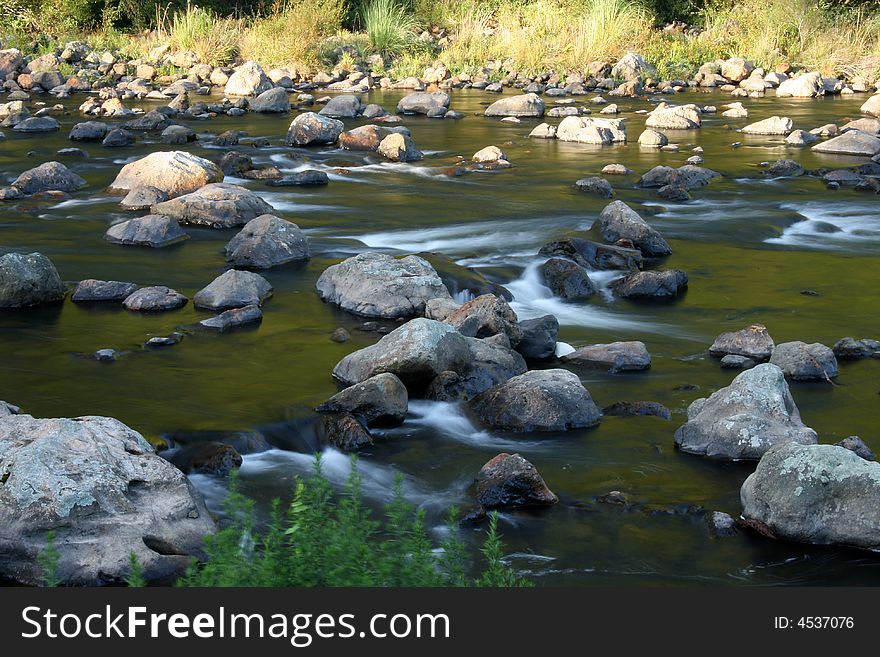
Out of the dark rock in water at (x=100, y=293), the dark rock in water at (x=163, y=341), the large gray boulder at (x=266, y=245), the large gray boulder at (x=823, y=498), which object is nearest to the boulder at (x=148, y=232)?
the large gray boulder at (x=266, y=245)

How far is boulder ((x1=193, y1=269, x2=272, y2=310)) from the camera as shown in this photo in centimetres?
884

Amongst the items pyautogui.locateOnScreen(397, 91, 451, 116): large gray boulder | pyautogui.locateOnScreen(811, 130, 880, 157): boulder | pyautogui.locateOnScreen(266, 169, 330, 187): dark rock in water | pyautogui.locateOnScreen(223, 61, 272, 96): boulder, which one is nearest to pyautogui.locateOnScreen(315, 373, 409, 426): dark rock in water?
pyautogui.locateOnScreen(266, 169, 330, 187): dark rock in water

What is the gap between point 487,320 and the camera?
7922 mm

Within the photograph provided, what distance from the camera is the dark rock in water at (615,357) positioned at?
7.67 m

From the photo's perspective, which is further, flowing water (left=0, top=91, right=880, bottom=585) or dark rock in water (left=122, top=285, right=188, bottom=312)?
dark rock in water (left=122, top=285, right=188, bottom=312)

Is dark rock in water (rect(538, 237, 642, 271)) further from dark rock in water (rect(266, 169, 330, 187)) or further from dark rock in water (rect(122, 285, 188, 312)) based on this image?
dark rock in water (rect(266, 169, 330, 187))

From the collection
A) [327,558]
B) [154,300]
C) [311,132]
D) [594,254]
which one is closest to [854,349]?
[594,254]

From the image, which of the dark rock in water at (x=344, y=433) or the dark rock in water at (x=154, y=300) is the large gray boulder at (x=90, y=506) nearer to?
the dark rock in water at (x=344, y=433)

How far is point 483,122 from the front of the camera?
64.9ft

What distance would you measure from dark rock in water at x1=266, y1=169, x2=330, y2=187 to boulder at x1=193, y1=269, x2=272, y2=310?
16.6ft

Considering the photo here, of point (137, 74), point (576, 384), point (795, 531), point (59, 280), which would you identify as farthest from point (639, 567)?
point (137, 74)

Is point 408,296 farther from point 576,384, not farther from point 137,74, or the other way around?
point 137,74

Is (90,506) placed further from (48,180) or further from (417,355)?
(48,180)

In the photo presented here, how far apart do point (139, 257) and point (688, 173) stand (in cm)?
718
